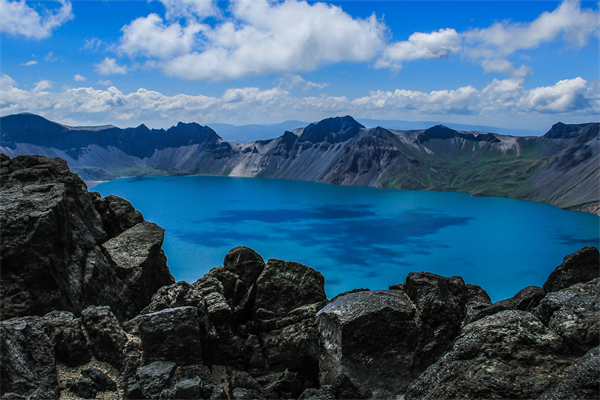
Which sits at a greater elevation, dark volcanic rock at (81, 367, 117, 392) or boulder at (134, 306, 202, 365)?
boulder at (134, 306, 202, 365)

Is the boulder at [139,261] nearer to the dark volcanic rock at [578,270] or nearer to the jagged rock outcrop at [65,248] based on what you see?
the jagged rock outcrop at [65,248]

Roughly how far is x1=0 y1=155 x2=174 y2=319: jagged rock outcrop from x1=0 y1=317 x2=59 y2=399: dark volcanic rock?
13.4 ft

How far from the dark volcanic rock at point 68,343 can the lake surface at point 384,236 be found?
5596 centimetres

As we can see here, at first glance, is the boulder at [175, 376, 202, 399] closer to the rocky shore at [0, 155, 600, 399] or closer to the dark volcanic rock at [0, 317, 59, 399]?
the rocky shore at [0, 155, 600, 399]

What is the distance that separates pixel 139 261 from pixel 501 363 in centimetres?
1998

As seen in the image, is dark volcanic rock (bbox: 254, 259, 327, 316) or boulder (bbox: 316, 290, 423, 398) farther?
dark volcanic rock (bbox: 254, 259, 327, 316)

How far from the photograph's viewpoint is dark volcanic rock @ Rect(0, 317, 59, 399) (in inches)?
428

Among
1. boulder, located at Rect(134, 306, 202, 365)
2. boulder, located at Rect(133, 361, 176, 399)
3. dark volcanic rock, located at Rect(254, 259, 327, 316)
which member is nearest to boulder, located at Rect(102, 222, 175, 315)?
dark volcanic rock, located at Rect(254, 259, 327, 316)

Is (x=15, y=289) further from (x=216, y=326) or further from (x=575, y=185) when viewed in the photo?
(x=575, y=185)

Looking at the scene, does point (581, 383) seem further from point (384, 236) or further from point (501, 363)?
point (384, 236)

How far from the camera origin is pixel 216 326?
1606 centimetres

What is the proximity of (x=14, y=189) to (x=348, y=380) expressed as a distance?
19535 mm

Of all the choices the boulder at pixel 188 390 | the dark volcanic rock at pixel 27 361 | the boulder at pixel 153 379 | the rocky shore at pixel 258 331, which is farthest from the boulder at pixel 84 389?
the boulder at pixel 188 390

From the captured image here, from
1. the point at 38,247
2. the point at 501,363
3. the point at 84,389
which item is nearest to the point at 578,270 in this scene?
the point at 501,363
